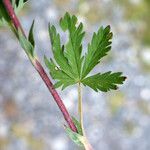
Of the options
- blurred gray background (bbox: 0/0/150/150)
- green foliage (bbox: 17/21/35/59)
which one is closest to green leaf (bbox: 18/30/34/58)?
green foliage (bbox: 17/21/35/59)

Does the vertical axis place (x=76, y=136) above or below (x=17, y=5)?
below

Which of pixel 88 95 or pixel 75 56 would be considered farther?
pixel 88 95

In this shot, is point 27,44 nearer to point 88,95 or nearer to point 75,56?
point 75,56

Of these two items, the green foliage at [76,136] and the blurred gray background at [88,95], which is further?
the blurred gray background at [88,95]

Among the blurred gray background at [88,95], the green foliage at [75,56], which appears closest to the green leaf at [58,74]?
the green foliage at [75,56]

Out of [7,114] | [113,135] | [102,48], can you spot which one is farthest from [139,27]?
[102,48]

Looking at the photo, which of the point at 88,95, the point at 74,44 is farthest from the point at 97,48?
the point at 88,95

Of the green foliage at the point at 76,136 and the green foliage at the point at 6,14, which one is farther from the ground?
the green foliage at the point at 6,14

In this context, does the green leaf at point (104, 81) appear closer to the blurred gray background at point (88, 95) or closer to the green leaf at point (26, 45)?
the green leaf at point (26, 45)

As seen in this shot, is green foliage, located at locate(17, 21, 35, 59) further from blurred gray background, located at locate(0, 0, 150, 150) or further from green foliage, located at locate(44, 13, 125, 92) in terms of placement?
blurred gray background, located at locate(0, 0, 150, 150)
